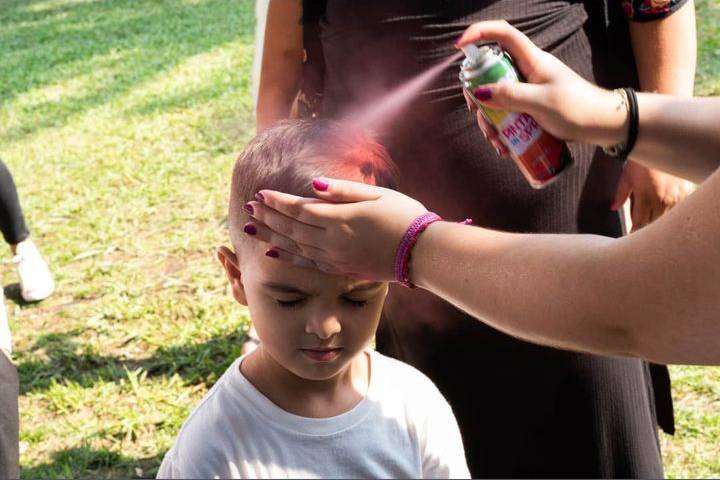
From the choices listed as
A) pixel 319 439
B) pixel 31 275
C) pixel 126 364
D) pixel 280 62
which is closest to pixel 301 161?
pixel 319 439

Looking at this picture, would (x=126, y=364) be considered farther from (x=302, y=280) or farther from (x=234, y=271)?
(x=302, y=280)

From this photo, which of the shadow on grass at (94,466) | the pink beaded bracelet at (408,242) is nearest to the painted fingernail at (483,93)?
the pink beaded bracelet at (408,242)

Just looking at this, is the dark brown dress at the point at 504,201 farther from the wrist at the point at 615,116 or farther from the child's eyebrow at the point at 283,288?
the child's eyebrow at the point at 283,288

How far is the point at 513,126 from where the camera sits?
1.80 metres

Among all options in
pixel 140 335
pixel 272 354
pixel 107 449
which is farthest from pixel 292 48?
pixel 140 335

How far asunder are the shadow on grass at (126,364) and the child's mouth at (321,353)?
91.1 inches

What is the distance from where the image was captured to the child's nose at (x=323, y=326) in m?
1.76

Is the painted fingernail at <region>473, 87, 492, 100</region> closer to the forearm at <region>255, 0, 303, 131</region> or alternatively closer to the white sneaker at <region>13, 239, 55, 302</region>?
the forearm at <region>255, 0, 303, 131</region>

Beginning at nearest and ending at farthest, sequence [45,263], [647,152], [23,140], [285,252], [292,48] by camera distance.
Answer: [285,252] → [647,152] → [292,48] → [45,263] → [23,140]

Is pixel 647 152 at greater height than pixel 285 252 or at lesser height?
greater

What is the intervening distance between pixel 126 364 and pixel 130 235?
1.44 metres

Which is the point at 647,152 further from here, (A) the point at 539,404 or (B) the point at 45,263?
(B) the point at 45,263

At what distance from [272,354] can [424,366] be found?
0.80 m

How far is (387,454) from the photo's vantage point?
6.14 feet
